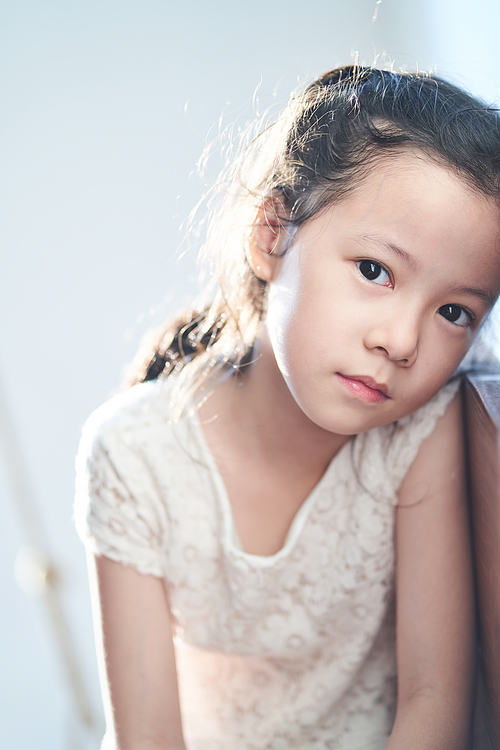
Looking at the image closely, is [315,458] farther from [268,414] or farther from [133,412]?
[133,412]

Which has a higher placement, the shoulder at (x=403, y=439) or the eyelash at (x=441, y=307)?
the eyelash at (x=441, y=307)

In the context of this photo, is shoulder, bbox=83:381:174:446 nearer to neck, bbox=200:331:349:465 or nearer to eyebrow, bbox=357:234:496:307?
neck, bbox=200:331:349:465

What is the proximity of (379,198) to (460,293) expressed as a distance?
111mm

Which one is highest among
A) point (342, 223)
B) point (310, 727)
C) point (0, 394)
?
point (342, 223)

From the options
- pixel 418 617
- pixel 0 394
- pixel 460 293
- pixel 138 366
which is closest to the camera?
pixel 460 293

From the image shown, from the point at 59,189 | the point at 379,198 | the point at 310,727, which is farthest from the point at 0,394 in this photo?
the point at 379,198

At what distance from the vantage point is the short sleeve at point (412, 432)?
→ 702 mm

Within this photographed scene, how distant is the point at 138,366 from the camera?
2.89 feet

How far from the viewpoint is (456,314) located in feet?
1.97

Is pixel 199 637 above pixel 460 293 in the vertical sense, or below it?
below

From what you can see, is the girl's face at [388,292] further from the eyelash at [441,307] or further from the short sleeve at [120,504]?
the short sleeve at [120,504]

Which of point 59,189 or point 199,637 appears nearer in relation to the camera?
point 199,637

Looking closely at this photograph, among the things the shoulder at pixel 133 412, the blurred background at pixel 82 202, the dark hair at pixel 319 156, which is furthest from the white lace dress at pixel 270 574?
the blurred background at pixel 82 202

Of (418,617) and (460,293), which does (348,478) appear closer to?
(418,617)
